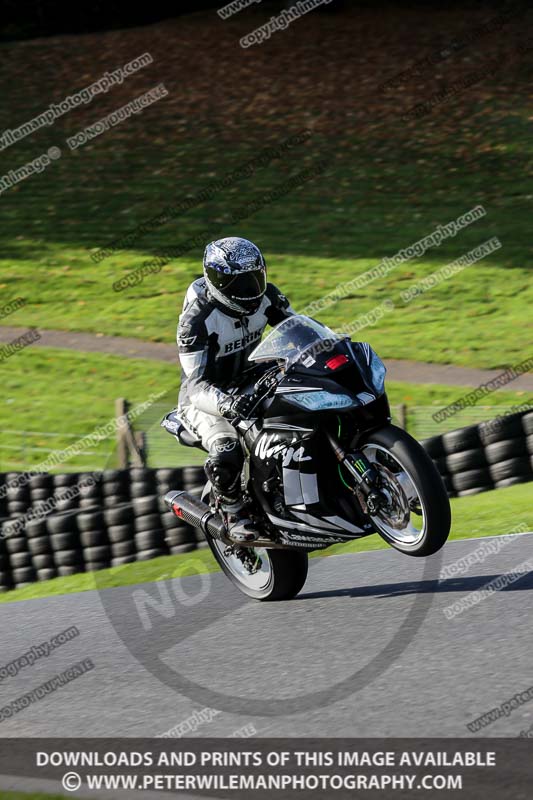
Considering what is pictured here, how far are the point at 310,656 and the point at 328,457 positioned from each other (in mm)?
1150

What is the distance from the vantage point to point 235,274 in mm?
7203

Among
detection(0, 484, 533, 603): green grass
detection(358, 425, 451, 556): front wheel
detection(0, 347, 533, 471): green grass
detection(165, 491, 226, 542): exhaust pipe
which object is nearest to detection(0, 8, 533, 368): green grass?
detection(0, 347, 533, 471): green grass

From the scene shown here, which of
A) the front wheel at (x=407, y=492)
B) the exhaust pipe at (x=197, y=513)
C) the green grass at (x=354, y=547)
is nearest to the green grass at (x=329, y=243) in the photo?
→ the green grass at (x=354, y=547)

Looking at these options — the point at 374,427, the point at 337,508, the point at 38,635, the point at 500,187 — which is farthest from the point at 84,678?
the point at 500,187

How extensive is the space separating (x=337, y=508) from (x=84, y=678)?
5.92ft

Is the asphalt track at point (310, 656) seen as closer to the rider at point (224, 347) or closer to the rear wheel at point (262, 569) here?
the rear wheel at point (262, 569)

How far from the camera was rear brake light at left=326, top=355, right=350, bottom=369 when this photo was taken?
267 inches

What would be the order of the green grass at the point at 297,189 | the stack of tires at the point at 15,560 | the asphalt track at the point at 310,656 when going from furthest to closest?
the green grass at the point at 297,189
the stack of tires at the point at 15,560
the asphalt track at the point at 310,656

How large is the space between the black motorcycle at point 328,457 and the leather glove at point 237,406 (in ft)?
0.14

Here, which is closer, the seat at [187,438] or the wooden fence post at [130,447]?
the seat at [187,438]

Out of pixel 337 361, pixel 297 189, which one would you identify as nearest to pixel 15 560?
pixel 337 361

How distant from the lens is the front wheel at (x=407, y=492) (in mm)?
6254

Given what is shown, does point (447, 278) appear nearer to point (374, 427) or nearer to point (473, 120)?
point (473, 120)

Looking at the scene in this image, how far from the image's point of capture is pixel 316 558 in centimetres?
947
